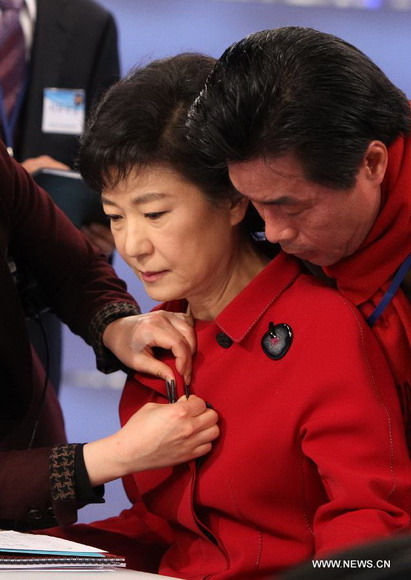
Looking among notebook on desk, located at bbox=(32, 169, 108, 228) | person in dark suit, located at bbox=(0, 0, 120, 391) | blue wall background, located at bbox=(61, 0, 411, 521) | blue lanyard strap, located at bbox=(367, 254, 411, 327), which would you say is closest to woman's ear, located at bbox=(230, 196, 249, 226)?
blue lanyard strap, located at bbox=(367, 254, 411, 327)

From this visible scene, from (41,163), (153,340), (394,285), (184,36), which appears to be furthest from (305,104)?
(184,36)

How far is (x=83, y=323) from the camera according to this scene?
1780 millimetres

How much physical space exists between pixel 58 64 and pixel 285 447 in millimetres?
1664

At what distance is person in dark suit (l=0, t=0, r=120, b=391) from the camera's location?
2744 millimetres

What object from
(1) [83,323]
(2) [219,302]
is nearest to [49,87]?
(1) [83,323]

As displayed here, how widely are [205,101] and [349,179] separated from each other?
22 centimetres

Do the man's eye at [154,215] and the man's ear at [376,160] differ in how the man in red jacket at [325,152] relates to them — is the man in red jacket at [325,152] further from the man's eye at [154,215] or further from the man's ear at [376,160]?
the man's eye at [154,215]

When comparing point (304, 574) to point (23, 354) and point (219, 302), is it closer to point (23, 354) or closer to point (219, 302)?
point (219, 302)

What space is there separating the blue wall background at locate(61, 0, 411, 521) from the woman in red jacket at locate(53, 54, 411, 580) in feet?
6.34

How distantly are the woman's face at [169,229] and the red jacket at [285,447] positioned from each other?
78 millimetres

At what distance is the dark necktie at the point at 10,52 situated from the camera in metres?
2.68

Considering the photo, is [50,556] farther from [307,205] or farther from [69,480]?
[307,205]

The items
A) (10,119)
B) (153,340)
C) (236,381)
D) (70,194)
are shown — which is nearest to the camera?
(236,381)

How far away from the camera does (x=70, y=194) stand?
2.30 m
